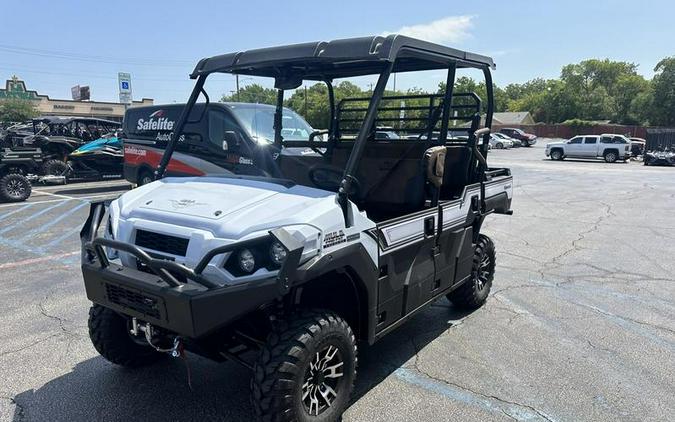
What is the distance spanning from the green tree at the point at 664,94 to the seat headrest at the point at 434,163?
6581 cm

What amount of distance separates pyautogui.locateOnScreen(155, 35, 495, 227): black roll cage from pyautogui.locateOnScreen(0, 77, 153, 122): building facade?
2223 inches

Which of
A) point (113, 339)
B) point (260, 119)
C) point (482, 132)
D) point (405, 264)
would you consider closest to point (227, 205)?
point (405, 264)

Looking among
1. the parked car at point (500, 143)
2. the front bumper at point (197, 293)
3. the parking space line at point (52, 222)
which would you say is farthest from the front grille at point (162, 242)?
the parked car at point (500, 143)

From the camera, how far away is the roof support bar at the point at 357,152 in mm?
2797

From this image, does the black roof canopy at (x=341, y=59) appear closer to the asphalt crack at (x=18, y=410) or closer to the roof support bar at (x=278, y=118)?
the roof support bar at (x=278, y=118)

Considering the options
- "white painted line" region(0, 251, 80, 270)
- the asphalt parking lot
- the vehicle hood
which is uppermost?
the vehicle hood

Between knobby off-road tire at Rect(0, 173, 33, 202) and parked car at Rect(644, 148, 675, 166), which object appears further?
parked car at Rect(644, 148, 675, 166)

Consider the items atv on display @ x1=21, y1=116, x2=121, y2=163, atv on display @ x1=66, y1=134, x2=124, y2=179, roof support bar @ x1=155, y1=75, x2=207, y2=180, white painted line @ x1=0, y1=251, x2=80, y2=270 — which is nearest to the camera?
roof support bar @ x1=155, y1=75, x2=207, y2=180

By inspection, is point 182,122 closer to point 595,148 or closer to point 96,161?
point 96,161

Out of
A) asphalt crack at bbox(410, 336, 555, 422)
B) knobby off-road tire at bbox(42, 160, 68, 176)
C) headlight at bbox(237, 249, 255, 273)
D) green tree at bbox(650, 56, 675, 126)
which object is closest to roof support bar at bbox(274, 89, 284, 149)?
headlight at bbox(237, 249, 255, 273)

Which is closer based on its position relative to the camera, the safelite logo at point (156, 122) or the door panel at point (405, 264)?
the door panel at point (405, 264)

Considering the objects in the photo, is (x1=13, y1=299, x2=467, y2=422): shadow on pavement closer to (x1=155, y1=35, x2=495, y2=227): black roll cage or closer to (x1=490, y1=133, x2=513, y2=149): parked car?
(x1=155, y1=35, x2=495, y2=227): black roll cage

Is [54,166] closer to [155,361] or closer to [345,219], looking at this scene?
[155,361]

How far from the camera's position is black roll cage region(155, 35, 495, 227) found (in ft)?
9.69
